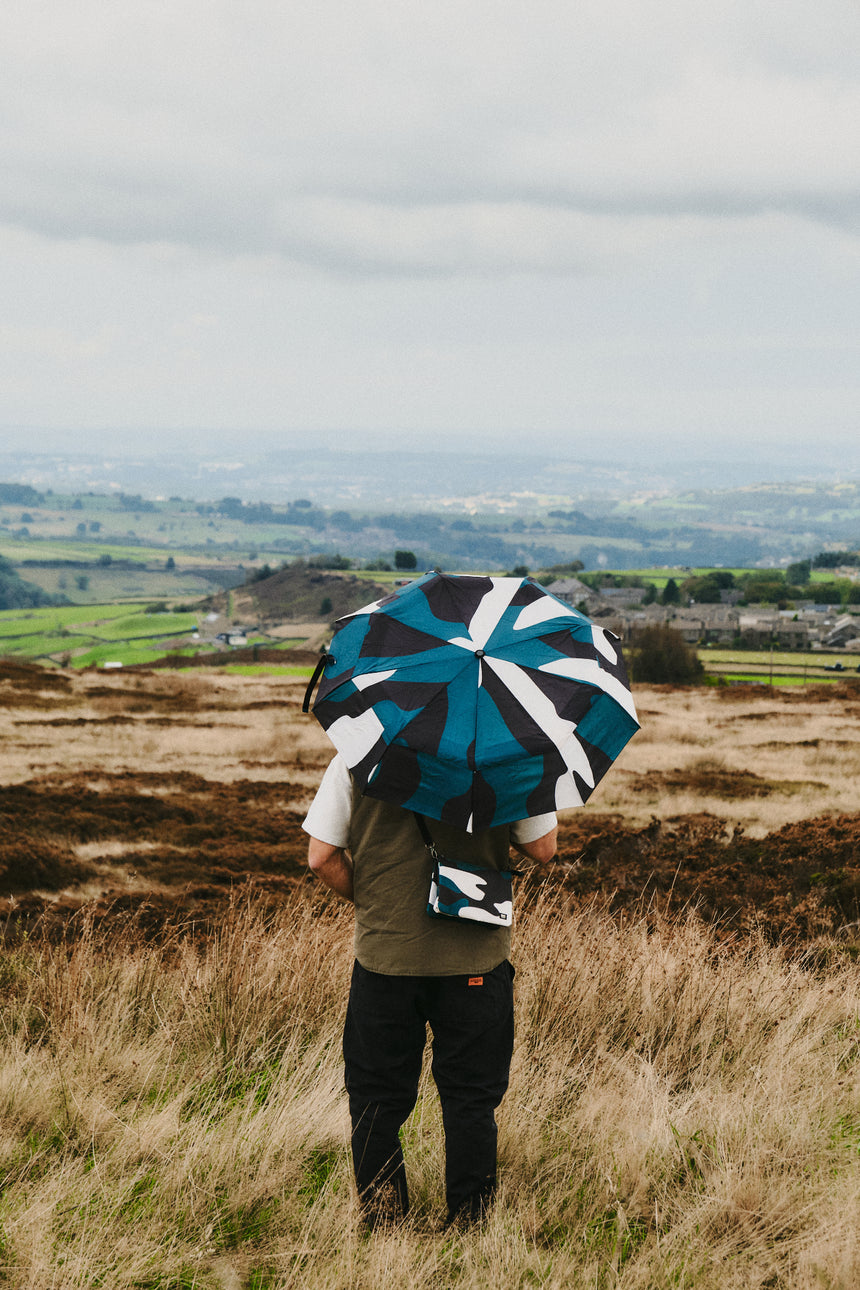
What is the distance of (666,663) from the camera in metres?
53.4

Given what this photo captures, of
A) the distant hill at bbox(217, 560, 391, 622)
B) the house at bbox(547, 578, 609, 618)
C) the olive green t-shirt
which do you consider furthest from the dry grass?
the distant hill at bbox(217, 560, 391, 622)

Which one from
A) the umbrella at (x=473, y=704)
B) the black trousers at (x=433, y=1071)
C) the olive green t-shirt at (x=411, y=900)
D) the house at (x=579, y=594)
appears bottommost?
the house at (x=579, y=594)

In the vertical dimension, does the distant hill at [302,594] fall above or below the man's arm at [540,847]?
below

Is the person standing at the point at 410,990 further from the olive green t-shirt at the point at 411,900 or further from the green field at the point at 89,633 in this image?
the green field at the point at 89,633

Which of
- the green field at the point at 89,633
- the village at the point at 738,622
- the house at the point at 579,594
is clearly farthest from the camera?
the house at the point at 579,594

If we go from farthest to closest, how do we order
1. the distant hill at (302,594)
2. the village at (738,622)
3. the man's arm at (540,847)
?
the distant hill at (302,594) → the village at (738,622) → the man's arm at (540,847)

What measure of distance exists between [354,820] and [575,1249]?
148 centimetres

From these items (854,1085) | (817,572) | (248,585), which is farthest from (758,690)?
(817,572)

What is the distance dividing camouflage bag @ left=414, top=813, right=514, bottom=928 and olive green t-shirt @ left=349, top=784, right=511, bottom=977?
0.04m

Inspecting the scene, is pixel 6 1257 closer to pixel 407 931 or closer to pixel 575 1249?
pixel 407 931

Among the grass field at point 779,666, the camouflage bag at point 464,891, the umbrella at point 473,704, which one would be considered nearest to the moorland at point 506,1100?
the camouflage bag at point 464,891

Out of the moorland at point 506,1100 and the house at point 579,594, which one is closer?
the moorland at point 506,1100

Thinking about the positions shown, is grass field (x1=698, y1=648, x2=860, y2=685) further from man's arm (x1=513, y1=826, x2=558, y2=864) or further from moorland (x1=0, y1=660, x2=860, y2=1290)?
man's arm (x1=513, y1=826, x2=558, y2=864)

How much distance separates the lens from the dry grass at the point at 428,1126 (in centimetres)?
256
